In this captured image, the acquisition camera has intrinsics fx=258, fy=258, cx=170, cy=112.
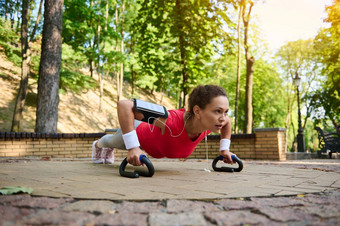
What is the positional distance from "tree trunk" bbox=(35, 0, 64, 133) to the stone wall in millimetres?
519

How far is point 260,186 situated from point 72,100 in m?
21.1

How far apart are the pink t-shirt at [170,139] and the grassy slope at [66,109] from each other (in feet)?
44.0

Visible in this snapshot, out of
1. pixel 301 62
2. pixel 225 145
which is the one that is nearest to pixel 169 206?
pixel 225 145

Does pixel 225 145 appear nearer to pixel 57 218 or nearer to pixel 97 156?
pixel 97 156

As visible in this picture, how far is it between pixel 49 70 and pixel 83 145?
2447 mm

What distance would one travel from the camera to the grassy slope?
1575 centimetres

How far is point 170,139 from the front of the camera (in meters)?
3.07

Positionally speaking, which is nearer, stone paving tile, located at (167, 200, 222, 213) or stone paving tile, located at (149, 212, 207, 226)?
stone paving tile, located at (149, 212, 207, 226)

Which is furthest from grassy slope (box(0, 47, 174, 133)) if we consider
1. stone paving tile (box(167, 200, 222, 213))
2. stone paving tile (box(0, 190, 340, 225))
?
stone paving tile (box(167, 200, 222, 213))

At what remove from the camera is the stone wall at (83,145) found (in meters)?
6.83

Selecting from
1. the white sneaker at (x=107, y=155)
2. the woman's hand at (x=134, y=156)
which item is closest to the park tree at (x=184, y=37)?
the white sneaker at (x=107, y=155)

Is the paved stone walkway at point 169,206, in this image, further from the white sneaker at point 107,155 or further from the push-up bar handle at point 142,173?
the white sneaker at point 107,155

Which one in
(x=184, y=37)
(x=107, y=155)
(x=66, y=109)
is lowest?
(x=107, y=155)

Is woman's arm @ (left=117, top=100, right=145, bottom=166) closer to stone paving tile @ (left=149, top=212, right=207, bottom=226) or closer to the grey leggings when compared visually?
the grey leggings
